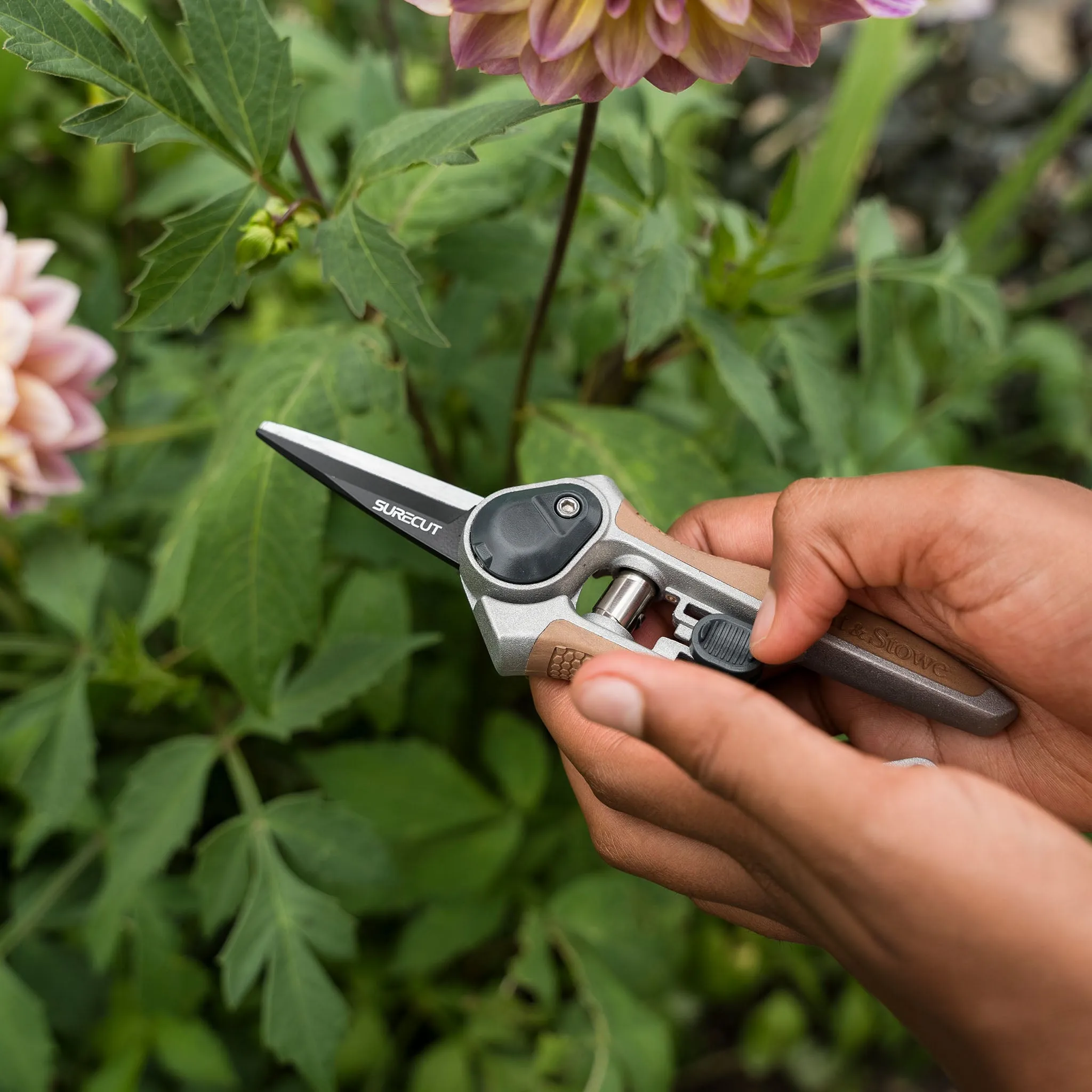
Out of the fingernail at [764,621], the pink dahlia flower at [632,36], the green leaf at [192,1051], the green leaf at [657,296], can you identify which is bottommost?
the green leaf at [192,1051]

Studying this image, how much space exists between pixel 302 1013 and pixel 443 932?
0.22 meters

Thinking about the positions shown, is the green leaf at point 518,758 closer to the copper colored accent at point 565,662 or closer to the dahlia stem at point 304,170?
the copper colored accent at point 565,662

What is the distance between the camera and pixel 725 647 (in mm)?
554

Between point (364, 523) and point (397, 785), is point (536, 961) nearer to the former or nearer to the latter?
point (397, 785)

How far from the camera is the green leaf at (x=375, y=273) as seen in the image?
1.79 ft

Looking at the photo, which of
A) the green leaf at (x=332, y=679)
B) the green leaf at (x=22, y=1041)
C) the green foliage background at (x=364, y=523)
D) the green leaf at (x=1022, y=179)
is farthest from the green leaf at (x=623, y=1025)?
the green leaf at (x=1022, y=179)

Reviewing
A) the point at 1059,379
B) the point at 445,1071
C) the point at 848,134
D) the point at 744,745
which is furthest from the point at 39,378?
the point at 1059,379

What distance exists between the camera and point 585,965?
0.93 m

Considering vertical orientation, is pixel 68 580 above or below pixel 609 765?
below

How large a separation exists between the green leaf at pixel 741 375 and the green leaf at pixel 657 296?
0.07 metres

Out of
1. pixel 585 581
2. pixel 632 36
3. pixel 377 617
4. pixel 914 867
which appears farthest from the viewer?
pixel 377 617

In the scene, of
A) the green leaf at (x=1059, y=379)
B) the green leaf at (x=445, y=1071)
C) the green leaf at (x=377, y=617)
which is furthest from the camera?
the green leaf at (x=1059, y=379)

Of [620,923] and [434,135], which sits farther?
[620,923]

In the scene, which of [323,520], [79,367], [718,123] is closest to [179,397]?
[79,367]
